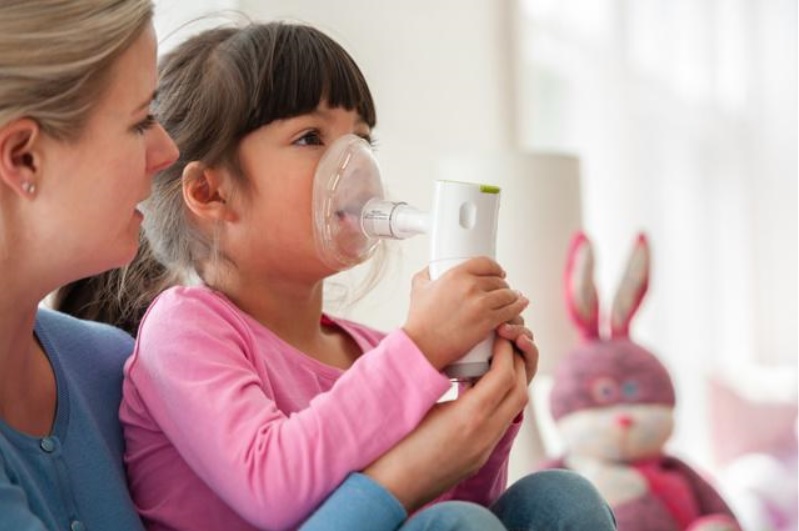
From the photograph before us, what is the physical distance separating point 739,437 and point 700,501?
1379 mm

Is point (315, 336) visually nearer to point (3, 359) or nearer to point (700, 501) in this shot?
point (3, 359)

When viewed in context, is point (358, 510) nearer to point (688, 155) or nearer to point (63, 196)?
point (63, 196)

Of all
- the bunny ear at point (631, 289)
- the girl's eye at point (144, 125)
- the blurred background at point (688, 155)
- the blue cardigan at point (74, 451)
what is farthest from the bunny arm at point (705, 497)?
the girl's eye at point (144, 125)

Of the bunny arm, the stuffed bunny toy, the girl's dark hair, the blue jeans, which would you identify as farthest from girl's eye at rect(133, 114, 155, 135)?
the bunny arm

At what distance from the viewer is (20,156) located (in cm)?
99

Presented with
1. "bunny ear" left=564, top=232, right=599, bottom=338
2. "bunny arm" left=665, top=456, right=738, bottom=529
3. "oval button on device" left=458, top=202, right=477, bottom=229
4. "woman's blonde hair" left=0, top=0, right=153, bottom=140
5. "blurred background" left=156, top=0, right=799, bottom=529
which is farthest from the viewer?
"blurred background" left=156, top=0, right=799, bottom=529

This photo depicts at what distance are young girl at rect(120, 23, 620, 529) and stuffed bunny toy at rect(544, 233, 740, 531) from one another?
0.92 metres

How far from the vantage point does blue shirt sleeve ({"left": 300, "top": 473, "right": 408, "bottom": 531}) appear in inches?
39.5

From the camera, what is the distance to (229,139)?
1240 millimetres

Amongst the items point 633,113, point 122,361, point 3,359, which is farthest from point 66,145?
point 633,113

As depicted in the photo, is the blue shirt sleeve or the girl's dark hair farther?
the girl's dark hair

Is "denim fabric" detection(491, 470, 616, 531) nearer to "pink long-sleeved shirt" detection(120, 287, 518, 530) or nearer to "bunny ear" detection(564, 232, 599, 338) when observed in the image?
"pink long-sleeved shirt" detection(120, 287, 518, 530)

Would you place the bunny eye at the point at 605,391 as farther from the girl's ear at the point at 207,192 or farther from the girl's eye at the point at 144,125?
the girl's eye at the point at 144,125

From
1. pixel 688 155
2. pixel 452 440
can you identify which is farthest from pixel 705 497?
pixel 688 155
